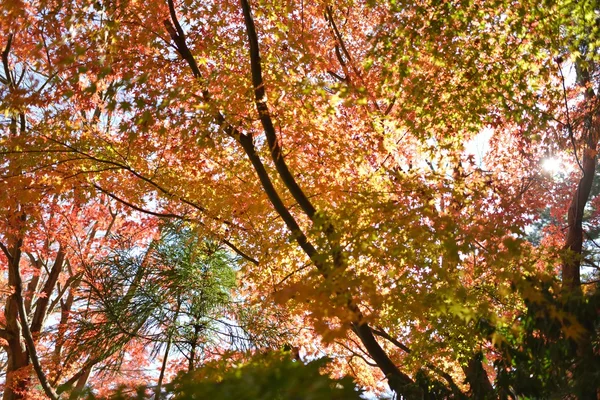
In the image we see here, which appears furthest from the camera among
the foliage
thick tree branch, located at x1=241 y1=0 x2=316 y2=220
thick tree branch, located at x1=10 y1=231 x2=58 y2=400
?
thick tree branch, located at x1=10 y1=231 x2=58 y2=400

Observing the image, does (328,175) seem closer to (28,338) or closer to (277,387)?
(277,387)

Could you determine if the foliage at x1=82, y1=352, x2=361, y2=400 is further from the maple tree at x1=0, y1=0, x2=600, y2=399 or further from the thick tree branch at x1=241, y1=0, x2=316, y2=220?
the thick tree branch at x1=241, y1=0, x2=316, y2=220

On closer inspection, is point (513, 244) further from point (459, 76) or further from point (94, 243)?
point (94, 243)

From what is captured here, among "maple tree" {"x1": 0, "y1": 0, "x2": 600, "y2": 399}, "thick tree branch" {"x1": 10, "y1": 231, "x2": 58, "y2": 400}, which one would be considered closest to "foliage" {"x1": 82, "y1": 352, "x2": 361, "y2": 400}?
"maple tree" {"x1": 0, "y1": 0, "x2": 600, "y2": 399}

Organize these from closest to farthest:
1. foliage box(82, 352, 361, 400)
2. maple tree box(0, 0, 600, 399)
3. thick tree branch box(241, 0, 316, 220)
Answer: foliage box(82, 352, 361, 400) < maple tree box(0, 0, 600, 399) < thick tree branch box(241, 0, 316, 220)

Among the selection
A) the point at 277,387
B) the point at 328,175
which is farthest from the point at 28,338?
the point at 277,387

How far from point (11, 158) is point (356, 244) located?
15.7ft

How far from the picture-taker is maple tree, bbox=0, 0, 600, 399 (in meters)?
4.03

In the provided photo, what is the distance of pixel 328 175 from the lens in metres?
6.36

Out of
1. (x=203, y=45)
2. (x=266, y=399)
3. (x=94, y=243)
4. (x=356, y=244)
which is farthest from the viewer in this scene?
(x=94, y=243)

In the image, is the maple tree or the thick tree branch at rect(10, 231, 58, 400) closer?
the maple tree

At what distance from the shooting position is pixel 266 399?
2014 millimetres

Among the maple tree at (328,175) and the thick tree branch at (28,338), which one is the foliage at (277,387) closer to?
the maple tree at (328,175)

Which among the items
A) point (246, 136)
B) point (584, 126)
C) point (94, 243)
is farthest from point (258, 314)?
point (584, 126)
